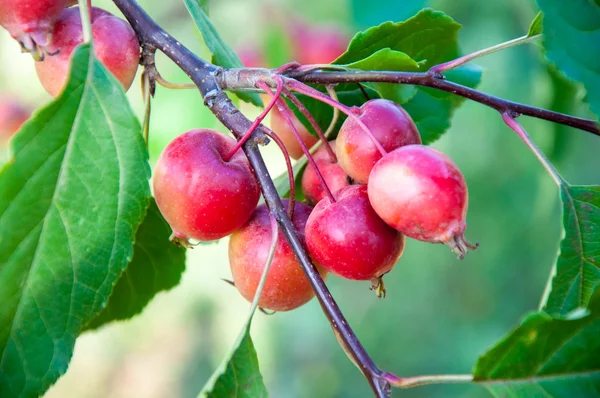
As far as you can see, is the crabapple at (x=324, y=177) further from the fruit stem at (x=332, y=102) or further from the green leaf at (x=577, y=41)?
the green leaf at (x=577, y=41)

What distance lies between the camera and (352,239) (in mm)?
645

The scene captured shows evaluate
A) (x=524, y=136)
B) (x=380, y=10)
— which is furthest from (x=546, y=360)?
(x=380, y=10)

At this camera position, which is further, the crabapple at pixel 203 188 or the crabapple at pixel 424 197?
the crabapple at pixel 203 188

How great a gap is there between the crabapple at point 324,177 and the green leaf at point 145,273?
0.70 ft

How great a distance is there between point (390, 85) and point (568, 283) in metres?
0.33

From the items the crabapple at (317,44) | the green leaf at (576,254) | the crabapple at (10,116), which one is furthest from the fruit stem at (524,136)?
the crabapple at (10,116)

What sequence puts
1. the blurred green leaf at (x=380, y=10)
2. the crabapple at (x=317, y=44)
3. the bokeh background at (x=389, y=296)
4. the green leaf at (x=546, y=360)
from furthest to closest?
1. the bokeh background at (x=389, y=296)
2. the crabapple at (x=317, y=44)
3. the blurred green leaf at (x=380, y=10)
4. the green leaf at (x=546, y=360)

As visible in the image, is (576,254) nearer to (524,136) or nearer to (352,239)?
(524,136)

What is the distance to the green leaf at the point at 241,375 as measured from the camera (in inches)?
24.9

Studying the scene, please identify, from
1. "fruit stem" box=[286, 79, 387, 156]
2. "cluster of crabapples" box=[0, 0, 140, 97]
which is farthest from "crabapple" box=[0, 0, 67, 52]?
"fruit stem" box=[286, 79, 387, 156]

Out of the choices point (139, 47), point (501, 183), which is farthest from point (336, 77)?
point (501, 183)

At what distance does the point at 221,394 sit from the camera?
0.63 metres

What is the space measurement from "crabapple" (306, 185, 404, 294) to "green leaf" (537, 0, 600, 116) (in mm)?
235

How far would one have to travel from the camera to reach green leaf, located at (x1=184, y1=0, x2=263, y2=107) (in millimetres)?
834
